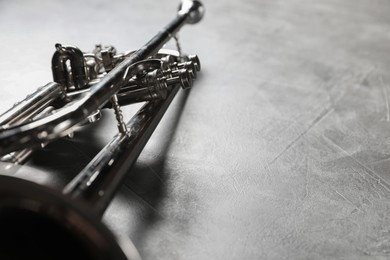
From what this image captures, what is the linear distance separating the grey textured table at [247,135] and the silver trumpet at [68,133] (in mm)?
131

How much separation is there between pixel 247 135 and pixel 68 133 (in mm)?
569

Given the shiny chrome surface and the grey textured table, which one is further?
the grey textured table

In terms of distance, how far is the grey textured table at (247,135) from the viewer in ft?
3.39

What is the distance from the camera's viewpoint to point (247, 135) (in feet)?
4.58

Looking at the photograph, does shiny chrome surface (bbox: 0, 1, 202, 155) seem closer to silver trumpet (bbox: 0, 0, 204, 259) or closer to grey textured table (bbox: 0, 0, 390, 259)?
silver trumpet (bbox: 0, 0, 204, 259)

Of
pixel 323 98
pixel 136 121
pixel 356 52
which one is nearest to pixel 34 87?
pixel 136 121

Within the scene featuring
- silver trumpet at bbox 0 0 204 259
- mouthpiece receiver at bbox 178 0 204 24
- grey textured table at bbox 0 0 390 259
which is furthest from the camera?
mouthpiece receiver at bbox 178 0 204 24

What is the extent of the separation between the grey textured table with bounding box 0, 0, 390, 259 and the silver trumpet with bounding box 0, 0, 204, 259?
13 centimetres

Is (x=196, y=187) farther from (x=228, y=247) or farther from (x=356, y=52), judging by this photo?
(x=356, y=52)

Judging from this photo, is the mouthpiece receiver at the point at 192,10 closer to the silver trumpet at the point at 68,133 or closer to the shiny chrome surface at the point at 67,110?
the silver trumpet at the point at 68,133

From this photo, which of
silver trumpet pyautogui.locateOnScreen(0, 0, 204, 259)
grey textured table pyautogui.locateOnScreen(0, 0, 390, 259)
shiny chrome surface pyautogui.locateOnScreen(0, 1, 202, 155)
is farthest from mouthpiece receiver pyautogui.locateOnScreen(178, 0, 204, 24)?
shiny chrome surface pyautogui.locateOnScreen(0, 1, 202, 155)

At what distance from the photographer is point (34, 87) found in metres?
1.52

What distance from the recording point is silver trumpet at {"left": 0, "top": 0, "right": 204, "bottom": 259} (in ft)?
2.16

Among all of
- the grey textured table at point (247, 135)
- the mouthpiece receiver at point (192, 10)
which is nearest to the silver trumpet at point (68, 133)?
the grey textured table at point (247, 135)
